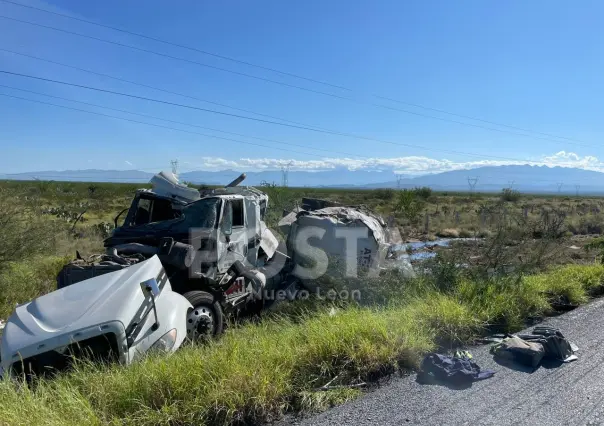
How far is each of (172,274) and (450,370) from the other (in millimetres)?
4281

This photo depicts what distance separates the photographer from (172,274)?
7.02 meters

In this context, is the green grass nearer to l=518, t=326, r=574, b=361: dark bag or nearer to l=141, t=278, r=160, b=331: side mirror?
l=141, t=278, r=160, b=331: side mirror

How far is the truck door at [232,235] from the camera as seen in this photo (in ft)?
25.5

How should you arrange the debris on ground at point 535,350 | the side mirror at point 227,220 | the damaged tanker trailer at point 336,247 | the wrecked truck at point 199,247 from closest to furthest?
the debris on ground at point 535,350 < the wrecked truck at point 199,247 < the side mirror at point 227,220 < the damaged tanker trailer at point 336,247

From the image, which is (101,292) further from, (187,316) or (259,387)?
(259,387)

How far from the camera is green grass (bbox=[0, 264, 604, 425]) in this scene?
3615 millimetres

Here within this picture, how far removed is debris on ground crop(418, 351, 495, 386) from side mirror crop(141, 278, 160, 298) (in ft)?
9.89

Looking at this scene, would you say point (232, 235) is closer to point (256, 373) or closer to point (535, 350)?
point (256, 373)

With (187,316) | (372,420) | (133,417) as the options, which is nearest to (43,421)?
(133,417)

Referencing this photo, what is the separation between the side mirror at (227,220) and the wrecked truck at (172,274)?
0.06ft

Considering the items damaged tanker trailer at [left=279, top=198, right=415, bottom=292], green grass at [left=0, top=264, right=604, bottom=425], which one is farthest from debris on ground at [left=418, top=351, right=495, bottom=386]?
damaged tanker trailer at [left=279, top=198, right=415, bottom=292]

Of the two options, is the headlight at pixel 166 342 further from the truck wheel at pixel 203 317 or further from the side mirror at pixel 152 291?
the truck wheel at pixel 203 317

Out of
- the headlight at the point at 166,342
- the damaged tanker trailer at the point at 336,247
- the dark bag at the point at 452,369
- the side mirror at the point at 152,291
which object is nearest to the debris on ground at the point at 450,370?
the dark bag at the point at 452,369

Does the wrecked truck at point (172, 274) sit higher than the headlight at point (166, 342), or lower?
higher
